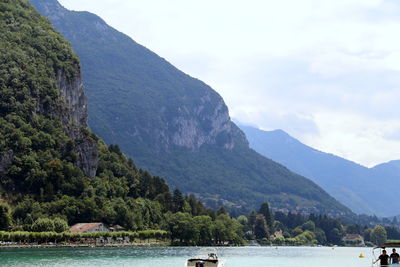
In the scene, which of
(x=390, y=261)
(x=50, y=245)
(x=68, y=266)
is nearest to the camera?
(x=390, y=261)

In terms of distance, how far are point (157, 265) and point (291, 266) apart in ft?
104

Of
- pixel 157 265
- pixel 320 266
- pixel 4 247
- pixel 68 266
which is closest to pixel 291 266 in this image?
pixel 320 266

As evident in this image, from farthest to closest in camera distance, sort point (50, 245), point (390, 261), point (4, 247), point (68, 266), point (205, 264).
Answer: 1. point (50, 245)
2. point (4, 247)
3. point (68, 266)
4. point (205, 264)
5. point (390, 261)

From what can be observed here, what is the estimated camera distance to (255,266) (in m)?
136

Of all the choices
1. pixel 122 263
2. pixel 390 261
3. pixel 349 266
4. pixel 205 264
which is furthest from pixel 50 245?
pixel 390 261

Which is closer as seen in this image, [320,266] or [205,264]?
[205,264]

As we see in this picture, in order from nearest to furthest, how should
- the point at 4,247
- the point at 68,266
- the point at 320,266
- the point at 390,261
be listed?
the point at 390,261 < the point at 68,266 < the point at 320,266 < the point at 4,247

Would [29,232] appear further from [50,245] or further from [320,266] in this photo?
[320,266]

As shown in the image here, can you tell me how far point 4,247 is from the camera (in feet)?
589

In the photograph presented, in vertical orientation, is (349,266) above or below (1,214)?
below

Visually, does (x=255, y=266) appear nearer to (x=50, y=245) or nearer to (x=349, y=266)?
(x=349, y=266)

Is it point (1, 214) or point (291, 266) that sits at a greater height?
point (1, 214)

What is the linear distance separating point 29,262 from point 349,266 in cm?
7081

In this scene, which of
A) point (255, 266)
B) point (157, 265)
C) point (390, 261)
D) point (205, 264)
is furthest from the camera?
point (255, 266)
